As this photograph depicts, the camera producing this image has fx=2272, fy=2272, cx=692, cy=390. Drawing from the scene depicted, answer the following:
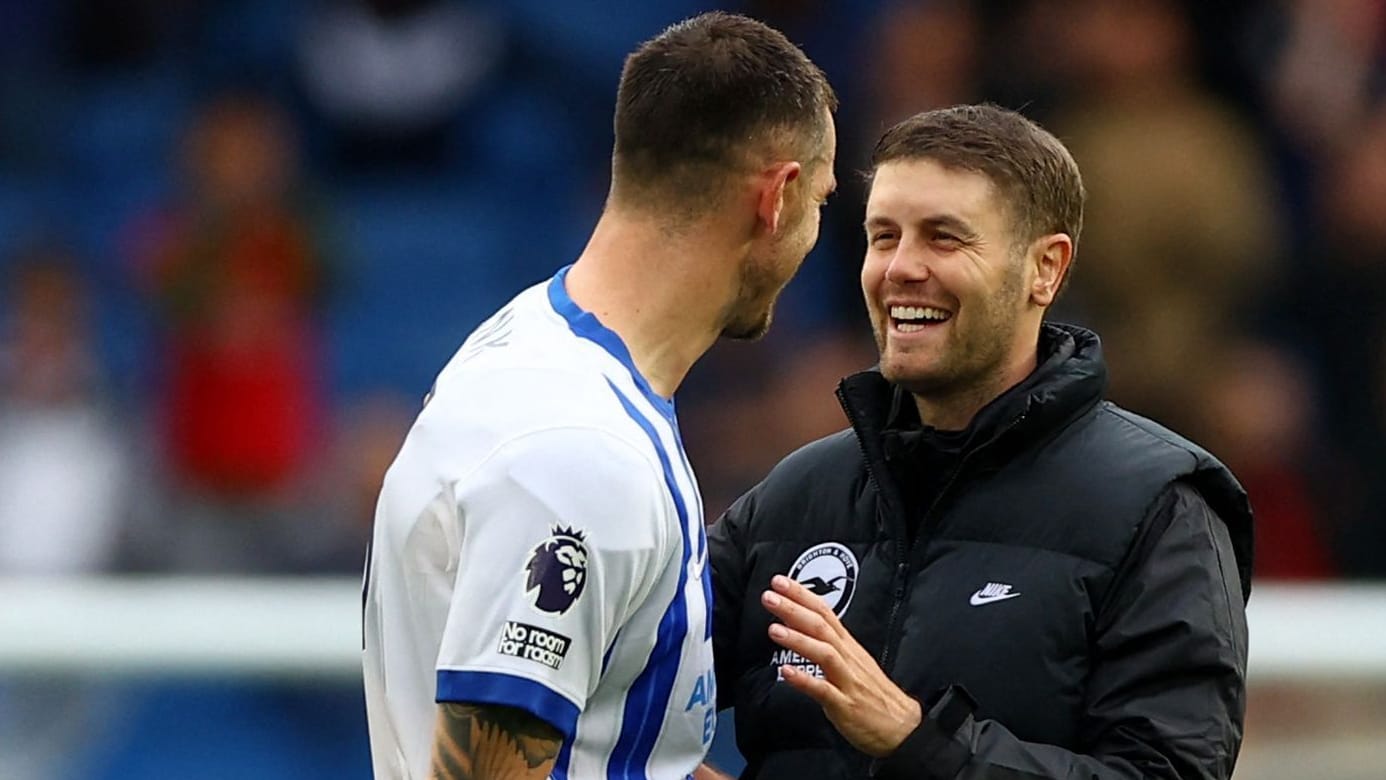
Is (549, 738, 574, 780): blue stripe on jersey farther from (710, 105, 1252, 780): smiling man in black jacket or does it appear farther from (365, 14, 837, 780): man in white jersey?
(710, 105, 1252, 780): smiling man in black jacket

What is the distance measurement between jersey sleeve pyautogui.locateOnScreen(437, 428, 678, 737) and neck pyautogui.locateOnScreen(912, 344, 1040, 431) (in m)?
0.73

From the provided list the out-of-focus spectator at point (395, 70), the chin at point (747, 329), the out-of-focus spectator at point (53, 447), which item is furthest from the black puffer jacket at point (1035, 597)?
the out-of-focus spectator at point (395, 70)

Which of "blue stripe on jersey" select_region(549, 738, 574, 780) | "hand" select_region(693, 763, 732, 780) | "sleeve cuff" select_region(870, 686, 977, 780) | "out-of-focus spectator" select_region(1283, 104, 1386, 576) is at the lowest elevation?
"hand" select_region(693, 763, 732, 780)

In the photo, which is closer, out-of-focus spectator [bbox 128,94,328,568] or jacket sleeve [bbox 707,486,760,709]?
jacket sleeve [bbox 707,486,760,709]

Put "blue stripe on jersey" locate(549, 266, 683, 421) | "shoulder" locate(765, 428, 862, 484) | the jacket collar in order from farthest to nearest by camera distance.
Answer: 1. "shoulder" locate(765, 428, 862, 484)
2. the jacket collar
3. "blue stripe on jersey" locate(549, 266, 683, 421)

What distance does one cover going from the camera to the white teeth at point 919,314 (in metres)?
3.35

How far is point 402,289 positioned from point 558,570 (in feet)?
20.0

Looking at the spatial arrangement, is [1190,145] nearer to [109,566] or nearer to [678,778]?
[109,566]

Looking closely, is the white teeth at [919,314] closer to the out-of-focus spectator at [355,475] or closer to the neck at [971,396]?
the neck at [971,396]

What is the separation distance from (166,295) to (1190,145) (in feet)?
11.5

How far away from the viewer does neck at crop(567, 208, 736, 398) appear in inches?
121

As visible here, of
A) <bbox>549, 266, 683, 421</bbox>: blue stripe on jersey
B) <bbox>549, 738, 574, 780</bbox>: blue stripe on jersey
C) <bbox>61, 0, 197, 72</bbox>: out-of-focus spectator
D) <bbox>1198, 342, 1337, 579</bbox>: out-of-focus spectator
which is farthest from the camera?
<bbox>61, 0, 197, 72</bbox>: out-of-focus spectator

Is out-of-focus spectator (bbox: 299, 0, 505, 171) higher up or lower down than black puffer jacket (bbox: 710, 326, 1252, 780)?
higher up

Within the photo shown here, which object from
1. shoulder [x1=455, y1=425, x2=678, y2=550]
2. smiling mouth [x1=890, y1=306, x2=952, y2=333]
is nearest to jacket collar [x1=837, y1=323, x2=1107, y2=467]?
smiling mouth [x1=890, y1=306, x2=952, y2=333]
